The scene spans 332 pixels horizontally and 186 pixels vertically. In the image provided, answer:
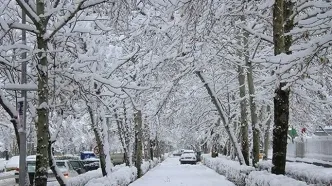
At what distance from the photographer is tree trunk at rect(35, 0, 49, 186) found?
30.0 feet

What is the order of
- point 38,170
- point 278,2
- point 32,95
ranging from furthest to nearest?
point 32,95
point 278,2
point 38,170

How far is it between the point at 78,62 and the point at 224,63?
1144 centimetres

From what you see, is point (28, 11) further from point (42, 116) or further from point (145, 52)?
point (145, 52)

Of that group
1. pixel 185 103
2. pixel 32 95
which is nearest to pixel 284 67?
pixel 32 95

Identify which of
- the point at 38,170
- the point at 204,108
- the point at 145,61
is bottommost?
the point at 38,170

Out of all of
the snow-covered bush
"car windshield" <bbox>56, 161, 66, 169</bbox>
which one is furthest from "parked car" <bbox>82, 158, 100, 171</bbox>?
the snow-covered bush

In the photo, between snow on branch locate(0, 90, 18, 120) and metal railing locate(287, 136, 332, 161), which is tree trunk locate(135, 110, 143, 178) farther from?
snow on branch locate(0, 90, 18, 120)

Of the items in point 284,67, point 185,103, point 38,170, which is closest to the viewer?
point 284,67

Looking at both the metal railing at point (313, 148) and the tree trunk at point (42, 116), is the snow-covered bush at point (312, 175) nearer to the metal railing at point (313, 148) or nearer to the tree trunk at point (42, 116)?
the tree trunk at point (42, 116)

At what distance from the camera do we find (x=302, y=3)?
1199cm

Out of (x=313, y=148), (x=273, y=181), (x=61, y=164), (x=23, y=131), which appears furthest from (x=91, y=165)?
(x=273, y=181)

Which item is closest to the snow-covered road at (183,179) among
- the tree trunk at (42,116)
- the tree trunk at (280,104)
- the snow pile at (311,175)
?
the snow pile at (311,175)

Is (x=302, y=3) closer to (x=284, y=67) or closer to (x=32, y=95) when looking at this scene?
(x=284, y=67)

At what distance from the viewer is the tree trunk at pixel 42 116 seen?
9141mm
